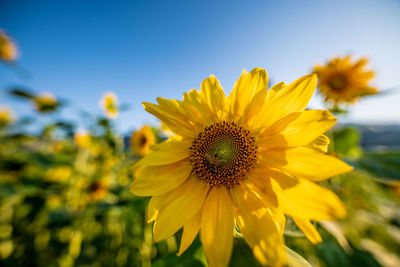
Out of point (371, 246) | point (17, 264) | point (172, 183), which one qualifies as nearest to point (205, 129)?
point (172, 183)

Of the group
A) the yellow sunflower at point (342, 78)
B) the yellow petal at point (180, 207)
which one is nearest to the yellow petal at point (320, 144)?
the yellow petal at point (180, 207)

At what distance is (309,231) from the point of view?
576mm

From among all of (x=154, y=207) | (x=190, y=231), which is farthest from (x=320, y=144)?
(x=154, y=207)

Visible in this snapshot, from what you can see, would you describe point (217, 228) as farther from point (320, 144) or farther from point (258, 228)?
point (320, 144)

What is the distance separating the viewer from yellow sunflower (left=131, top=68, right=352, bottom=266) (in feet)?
1.98

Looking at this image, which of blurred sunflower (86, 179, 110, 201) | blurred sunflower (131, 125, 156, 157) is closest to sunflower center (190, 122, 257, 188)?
blurred sunflower (131, 125, 156, 157)

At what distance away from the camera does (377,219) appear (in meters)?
1.94

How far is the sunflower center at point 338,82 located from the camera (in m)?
2.16

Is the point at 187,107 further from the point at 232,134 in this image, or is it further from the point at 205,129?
the point at 232,134

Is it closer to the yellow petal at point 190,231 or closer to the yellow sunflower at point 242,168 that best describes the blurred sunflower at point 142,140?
the yellow sunflower at point 242,168

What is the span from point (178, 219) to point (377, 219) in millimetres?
2455

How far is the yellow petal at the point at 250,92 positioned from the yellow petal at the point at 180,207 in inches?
16.9

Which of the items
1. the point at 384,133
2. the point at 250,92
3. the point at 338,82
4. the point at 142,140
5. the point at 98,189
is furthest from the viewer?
the point at 384,133

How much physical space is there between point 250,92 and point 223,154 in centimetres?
37
